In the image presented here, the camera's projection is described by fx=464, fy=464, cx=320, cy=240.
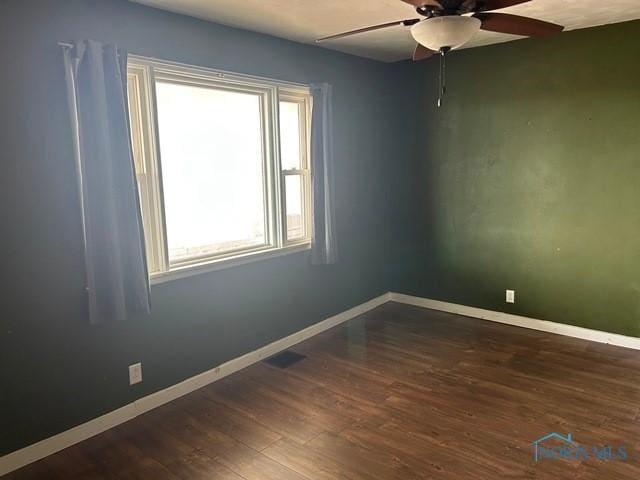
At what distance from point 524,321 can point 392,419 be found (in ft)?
6.61

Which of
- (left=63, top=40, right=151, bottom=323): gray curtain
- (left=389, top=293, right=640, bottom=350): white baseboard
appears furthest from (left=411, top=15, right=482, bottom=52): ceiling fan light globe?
(left=389, top=293, right=640, bottom=350): white baseboard

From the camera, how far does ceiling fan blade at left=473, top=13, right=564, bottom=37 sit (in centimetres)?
195

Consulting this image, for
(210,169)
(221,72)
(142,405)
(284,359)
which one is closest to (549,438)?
(284,359)

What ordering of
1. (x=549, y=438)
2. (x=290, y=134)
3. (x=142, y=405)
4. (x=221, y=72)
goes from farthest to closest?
1. (x=290, y=134)
2. (x=221, y=72)
3. (x=142, y=405)
4. (x=549, y=438)

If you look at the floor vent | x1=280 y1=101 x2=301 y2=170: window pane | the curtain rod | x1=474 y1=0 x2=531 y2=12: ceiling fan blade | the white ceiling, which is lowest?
the floor vent

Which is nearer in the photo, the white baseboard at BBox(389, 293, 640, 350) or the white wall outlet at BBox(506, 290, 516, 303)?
the white baseboard at BBox(389, 293, 640, 350)

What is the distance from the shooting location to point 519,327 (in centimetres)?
417

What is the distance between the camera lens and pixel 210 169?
10.6 feet

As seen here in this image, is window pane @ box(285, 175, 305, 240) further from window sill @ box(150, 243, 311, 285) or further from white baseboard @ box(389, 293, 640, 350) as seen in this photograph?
white baseboard @ box(389, 293, 640, 350)

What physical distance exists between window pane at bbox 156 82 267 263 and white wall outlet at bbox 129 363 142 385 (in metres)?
0.71

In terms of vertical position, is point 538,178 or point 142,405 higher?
point 538,178

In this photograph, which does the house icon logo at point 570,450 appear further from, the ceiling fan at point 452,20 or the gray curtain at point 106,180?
the gray curtain at point 106,180

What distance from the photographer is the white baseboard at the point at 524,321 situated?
12.2 feet

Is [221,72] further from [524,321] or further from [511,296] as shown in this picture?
[524,321]
